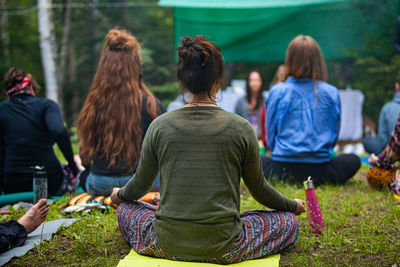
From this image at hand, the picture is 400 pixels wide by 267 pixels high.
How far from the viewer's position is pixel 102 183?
149 inches

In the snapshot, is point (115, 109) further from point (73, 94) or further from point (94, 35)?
point (94, 35)

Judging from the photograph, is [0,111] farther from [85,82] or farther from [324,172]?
[85,82]

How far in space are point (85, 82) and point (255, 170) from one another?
14900 mm

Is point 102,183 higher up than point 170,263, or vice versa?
point 170,263

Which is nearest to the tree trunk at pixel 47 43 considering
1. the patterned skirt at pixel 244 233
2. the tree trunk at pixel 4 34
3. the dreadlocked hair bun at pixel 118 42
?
the tree trunk at pixel 4 34

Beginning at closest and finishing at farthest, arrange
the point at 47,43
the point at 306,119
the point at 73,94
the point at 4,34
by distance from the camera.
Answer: the point at 306,119 < the point at 47,43 < the point at 73,94 < the point at 4,34

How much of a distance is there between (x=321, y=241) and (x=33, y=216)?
1842mm

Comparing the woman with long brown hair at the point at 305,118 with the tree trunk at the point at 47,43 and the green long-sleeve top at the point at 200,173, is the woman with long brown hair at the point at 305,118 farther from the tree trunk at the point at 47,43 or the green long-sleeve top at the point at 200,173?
the tree trunk at the point at 47,43

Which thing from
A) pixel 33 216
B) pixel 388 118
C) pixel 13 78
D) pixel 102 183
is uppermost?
pixel 13 78

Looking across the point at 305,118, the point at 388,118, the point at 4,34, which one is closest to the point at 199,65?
the point at 305,118

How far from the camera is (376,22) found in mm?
9031

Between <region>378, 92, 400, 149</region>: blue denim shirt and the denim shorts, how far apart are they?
10.3 ft

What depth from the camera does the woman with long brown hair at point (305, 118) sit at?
14.1 ft

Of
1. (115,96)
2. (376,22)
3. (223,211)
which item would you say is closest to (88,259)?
(223,211)
